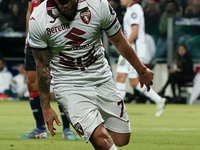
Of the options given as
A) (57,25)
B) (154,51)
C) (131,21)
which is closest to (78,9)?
(57,25)

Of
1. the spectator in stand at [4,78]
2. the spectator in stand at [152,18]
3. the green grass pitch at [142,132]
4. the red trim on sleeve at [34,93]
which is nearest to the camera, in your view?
the green grass pitch at [142,132]

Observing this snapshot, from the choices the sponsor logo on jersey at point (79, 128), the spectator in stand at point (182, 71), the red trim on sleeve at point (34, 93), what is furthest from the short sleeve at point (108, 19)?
the spectator in stand at point (182, 71)

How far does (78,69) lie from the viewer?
4977mm

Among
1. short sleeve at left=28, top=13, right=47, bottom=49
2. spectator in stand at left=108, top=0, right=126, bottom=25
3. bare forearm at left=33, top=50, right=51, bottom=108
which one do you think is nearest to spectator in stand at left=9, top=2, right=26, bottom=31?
spectator in stand at left=108, top=0, right=126, bottom=25

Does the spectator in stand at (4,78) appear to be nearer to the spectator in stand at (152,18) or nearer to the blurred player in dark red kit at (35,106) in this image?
the spectator in stand at (152,18)

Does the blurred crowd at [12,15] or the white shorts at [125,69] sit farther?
the blurred crowd at [12,15]

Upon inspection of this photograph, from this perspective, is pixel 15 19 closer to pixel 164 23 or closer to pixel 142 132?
pixel 164 23

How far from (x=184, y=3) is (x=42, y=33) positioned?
38.4ft

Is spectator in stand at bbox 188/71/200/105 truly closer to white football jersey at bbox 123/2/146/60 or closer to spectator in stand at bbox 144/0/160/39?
spectator in stand at bbox 144/0/160/39

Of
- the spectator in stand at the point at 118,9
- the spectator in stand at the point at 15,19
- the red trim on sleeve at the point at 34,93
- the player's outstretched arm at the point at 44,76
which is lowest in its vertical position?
the spectator in stand at the point at 15,19

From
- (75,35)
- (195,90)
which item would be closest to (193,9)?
(195,90)

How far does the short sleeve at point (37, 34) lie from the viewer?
4.81 m

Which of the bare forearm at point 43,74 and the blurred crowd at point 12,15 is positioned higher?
the bare forearm at point 43,74

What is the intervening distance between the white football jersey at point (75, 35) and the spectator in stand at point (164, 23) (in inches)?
435
